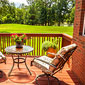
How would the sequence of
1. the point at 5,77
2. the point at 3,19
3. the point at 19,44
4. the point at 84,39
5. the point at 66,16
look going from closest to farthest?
the point at 84,39
the point at 5,77
the point at 19,44
the point at 3,19
the point at 66,16

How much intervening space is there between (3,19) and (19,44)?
893 inches

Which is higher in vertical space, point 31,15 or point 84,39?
point 31,15

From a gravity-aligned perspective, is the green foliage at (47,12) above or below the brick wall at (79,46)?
above

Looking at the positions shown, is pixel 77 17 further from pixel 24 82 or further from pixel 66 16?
pixel 66 16

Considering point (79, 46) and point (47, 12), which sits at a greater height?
point (47, 12)

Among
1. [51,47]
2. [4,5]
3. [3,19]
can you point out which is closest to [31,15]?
[3,19]

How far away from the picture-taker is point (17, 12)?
99.5 feet

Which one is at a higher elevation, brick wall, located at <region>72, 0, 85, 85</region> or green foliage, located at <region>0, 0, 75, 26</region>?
green foliage, located at <region>0, 0, 75, 26</region>

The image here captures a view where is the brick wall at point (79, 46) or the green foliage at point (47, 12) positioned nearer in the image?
the brick wall at point (79, 46)

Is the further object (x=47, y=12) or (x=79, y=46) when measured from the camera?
(x=47, y=12)

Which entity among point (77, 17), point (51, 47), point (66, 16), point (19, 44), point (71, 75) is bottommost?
point (71, 75)

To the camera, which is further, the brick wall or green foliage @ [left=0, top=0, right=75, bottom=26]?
green foliage @ [left=0, top=0, right=75, bottom=26]

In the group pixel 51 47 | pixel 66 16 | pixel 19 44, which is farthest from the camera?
pixel 66 16

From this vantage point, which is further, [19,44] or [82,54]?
[19,44]
